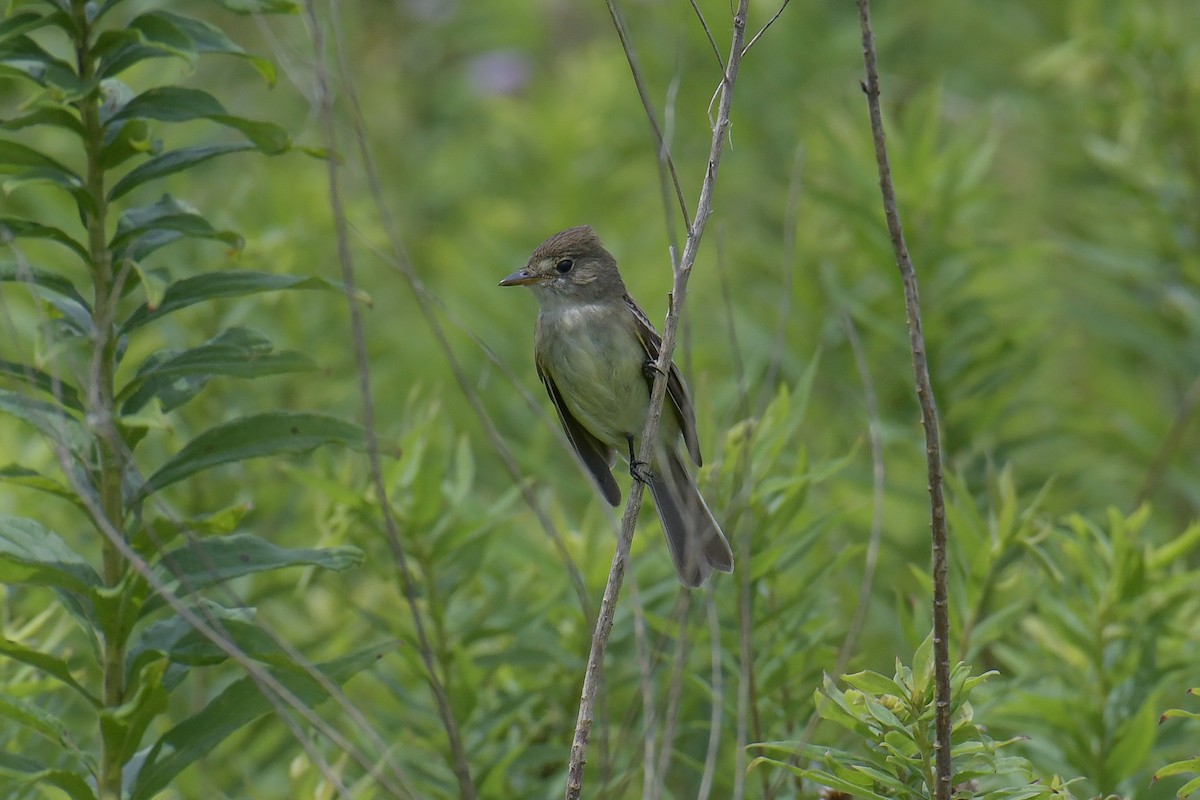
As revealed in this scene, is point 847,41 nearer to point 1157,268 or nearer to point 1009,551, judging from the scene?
point 1157,268

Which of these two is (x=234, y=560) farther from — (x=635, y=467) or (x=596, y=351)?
(x=596, y=351)

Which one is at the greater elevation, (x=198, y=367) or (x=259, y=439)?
(x=198, y=367)

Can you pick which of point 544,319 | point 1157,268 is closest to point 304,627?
point 544,319

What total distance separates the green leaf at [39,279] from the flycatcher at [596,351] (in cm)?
152

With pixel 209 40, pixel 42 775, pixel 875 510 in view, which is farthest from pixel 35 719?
pixel 875 510

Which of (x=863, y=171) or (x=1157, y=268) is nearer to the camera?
(x=863, y=171)

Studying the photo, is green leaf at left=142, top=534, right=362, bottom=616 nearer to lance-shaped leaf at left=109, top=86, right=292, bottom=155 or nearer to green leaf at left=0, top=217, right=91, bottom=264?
green leaf at left=0, top=217, right=91, bottom=264

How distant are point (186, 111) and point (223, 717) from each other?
3.36 ft

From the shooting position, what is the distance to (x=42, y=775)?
83.0 inches

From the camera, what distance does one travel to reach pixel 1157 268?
4688 millimetres

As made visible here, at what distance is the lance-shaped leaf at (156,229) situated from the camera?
2.40 metres

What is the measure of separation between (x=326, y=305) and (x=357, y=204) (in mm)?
1242

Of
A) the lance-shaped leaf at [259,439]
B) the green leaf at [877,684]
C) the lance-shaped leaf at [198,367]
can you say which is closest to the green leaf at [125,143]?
the lance-shaped leaf at [198,367]

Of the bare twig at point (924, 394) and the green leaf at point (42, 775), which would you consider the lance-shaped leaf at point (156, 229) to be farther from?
the bare twig at point (924, 394)
